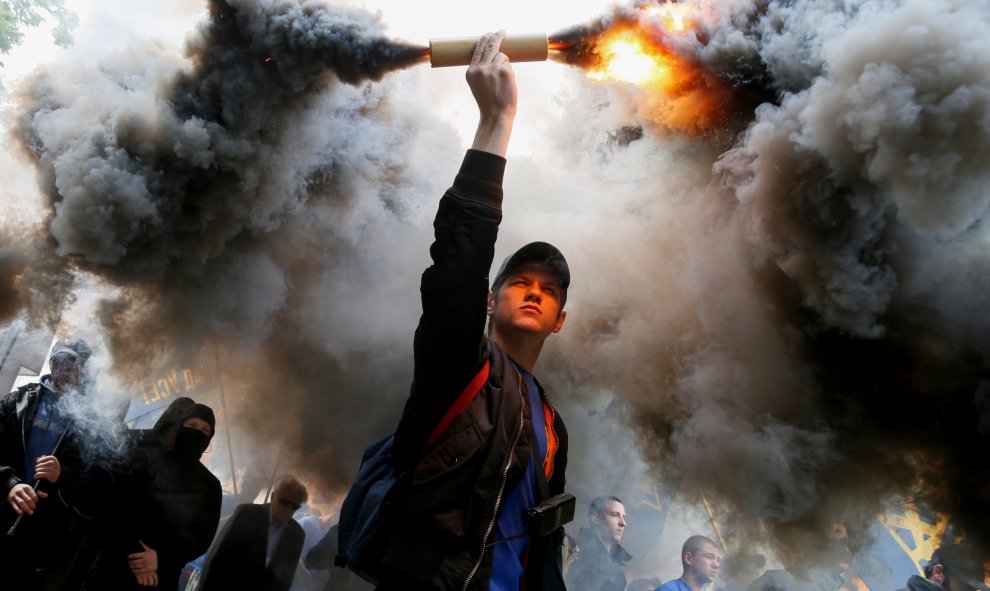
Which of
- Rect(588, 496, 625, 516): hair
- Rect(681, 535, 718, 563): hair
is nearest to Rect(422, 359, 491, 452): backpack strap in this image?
Rect(588, 496, 625, 516): hair

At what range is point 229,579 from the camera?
4.18 m

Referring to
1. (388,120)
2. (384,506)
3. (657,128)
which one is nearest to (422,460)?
(384,506)

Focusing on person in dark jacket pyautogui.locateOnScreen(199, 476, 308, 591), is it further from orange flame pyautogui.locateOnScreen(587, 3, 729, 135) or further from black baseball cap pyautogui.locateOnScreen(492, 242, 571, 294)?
orange flame pyautogui.locateOnScreen(587, 3, 729, 135)

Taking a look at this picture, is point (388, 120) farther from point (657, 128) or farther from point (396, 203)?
point (657, 128)

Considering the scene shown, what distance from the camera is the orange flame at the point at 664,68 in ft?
14.6

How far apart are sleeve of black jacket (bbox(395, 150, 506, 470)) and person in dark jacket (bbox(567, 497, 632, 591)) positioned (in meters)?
3.60

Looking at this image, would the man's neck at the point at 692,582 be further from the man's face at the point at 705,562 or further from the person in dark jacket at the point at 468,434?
the person in dark jacket at the point at 468,434

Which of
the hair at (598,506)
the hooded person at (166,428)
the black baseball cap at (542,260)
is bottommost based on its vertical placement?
the hair at (598,506)

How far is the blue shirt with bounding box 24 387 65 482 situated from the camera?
142 inches

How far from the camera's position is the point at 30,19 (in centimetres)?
453

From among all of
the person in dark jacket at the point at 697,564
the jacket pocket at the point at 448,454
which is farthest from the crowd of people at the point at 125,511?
the jacket pocket at the point at 448,454

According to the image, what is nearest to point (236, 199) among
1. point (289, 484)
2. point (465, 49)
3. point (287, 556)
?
point (289, 484)

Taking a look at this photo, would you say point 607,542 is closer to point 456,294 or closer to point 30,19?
point 456,294

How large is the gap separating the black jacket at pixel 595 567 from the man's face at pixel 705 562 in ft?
1.59
